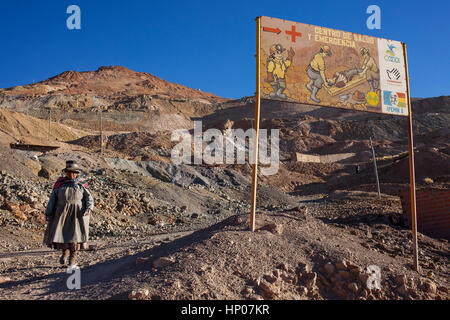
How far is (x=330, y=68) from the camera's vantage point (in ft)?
19.5

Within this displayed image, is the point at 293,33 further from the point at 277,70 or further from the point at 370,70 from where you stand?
the point at 370,70

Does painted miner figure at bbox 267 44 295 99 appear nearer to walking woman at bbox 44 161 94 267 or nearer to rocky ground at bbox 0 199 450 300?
rocky ground at bbox 0 199 450 300

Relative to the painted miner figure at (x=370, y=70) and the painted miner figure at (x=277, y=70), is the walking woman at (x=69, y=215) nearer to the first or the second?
the painted miner figure at (x=277, y=70)

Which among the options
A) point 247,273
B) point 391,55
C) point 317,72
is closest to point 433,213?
point 391,55

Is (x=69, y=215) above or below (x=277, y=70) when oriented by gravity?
below

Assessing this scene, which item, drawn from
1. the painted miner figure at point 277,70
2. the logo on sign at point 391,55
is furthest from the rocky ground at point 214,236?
the logo on sign at point 391,55

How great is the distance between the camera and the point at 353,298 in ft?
13.1

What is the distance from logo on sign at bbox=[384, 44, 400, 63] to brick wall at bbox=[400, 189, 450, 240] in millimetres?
3683

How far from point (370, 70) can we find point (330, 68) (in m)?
0.69

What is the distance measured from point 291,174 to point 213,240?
29.1 meters

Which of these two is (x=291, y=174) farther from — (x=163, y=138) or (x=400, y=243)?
(x=400, y=243)

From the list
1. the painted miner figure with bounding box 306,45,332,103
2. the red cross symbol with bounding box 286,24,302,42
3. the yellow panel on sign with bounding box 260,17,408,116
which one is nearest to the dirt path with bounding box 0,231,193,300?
the yellow panel on sign with bounding box 260,17,408,116

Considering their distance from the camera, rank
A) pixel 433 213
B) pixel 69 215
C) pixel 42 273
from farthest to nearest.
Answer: pixel 433 213 → pixel 69 215 → pixel 42 273

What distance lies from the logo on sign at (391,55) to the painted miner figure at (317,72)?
1.00 meters
